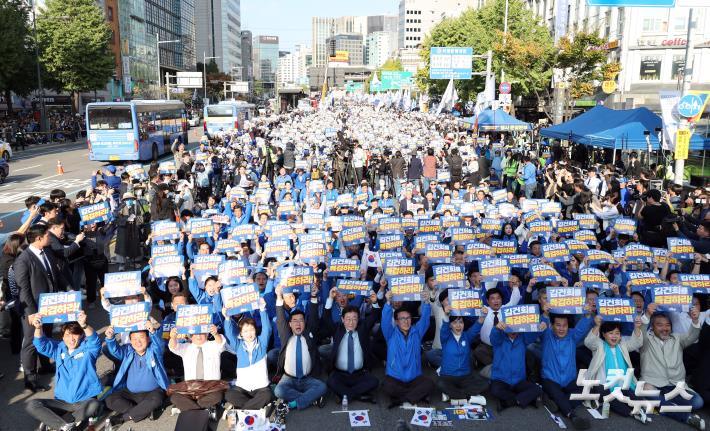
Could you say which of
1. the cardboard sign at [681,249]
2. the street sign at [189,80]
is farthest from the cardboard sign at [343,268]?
the street sign at [189,80]

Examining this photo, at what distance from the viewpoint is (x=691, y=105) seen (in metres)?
13.8

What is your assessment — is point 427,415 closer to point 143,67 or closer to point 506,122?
point 506,122

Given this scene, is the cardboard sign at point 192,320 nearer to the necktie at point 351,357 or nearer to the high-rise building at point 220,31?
the necktie at point 351,357

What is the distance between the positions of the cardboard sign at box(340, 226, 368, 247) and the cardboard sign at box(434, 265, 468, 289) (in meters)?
2.48

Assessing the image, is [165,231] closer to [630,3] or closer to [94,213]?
[94,213]

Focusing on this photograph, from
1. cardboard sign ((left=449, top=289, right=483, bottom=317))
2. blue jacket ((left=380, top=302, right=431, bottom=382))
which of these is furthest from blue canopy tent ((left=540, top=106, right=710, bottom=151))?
blue jacket ((left=380, top=302, right=431, bottom=382))

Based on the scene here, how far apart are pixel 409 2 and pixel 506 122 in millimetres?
166682

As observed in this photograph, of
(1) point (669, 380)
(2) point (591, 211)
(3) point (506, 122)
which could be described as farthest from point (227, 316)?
(3) point (506, 122)

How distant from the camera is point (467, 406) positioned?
7082 millimetres

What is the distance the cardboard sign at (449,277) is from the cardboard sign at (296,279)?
1.70 m

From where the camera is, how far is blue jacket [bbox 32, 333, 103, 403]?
257 inches

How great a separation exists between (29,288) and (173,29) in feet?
342

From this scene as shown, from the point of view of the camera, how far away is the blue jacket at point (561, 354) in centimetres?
704

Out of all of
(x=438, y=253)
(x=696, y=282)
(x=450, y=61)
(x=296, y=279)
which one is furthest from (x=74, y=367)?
(x=450, y=61)
